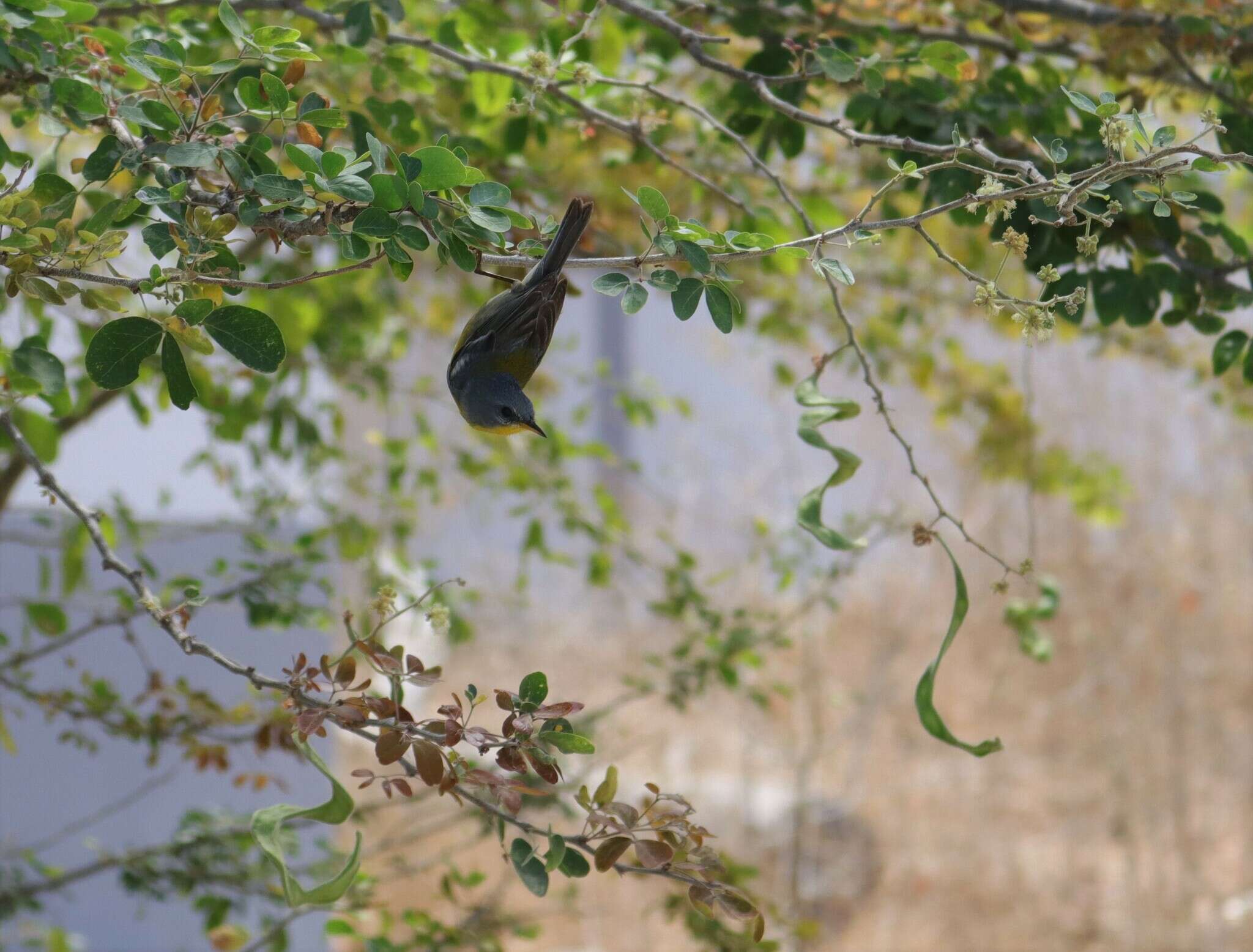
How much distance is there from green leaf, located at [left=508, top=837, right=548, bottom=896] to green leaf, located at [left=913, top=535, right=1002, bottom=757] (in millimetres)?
270

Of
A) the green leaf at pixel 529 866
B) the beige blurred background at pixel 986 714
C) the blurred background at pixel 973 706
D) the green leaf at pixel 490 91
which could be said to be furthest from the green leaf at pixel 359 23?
the beige blurred background at pixel 986 714

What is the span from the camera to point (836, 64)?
881 millimetres

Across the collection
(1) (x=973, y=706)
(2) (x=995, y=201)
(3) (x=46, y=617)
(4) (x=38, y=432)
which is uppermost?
(2) (x=995, y=201)

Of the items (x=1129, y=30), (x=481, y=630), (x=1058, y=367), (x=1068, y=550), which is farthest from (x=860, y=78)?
(x=481, y=630)

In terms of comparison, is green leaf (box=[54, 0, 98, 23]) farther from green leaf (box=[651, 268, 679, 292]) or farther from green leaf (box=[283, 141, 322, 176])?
green leaf (box=[651, 268, 679, 292])

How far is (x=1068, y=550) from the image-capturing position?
4.80 m

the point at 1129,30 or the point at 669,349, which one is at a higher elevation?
the point at 1129,30

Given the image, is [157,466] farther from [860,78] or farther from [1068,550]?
[1068,550]

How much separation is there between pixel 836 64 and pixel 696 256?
0.33 meters

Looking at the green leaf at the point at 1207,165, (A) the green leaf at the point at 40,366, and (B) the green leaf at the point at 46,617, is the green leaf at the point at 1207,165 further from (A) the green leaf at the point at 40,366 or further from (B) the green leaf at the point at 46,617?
(B) the green leaf at the point at 46,617

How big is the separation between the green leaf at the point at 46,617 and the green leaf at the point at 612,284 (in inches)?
33.5

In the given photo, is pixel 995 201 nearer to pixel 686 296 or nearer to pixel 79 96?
pixel 686 296

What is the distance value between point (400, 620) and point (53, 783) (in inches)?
63.3

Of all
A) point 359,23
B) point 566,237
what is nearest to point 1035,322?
point 566,237
